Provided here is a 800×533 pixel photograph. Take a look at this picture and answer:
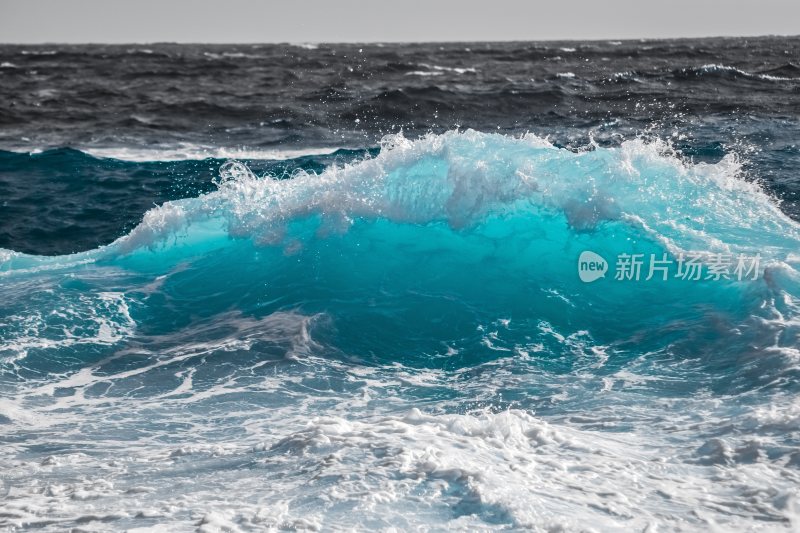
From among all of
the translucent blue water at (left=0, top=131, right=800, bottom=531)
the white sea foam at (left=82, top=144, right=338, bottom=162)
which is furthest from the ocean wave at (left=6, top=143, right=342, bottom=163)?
the translucent blue water at (left=0, top=131, right=800, bottom=531)

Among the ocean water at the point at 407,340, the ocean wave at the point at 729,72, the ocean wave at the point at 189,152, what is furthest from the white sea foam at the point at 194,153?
the ocean wave at the point at 729,72

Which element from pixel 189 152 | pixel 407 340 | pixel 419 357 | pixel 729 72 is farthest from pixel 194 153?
pixel 729 72

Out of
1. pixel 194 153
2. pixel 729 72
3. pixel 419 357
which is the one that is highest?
pixel 729 72

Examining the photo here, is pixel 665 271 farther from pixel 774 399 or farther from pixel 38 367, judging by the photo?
pixel 38 367

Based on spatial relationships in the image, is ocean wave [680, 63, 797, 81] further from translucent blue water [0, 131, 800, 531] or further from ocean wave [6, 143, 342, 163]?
translucent blue water [0, 131, 800, 531]

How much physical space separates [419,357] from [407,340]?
0.29 metres

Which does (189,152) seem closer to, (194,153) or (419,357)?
(194,153)

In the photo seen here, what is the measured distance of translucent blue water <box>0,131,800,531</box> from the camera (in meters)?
3.19

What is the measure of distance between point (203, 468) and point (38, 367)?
227cm

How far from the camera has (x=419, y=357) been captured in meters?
5.33

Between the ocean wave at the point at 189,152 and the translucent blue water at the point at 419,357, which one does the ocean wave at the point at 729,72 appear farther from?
the translucent blue water at the point at 419,357

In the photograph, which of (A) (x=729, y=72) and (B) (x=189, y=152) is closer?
(B) (x=189, y=152)

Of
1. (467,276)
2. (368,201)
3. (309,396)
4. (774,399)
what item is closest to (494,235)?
(467,276)

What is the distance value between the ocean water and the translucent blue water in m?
0.02
